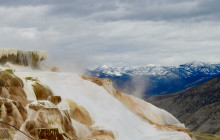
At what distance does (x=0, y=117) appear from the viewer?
26.6m

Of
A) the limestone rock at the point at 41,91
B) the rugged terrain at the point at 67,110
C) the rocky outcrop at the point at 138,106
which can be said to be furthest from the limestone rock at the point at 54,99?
the rocky outcrop at the point at 138,106

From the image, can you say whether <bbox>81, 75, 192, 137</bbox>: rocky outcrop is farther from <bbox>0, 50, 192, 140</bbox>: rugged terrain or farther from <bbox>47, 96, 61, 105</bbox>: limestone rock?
<bbox>47, 96, 61, 105</bbox>: limestone rock

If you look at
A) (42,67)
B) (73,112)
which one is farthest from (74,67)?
(73,112)

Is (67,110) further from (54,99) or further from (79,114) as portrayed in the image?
(79,114)

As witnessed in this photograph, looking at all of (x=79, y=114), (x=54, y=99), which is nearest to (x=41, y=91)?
(x=54, y=99)

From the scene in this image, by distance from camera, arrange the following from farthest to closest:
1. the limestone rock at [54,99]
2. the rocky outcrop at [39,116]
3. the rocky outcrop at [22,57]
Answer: the rocky outcrop at [22,57], the limestone rock at [54,99], the rocky outcrop at [39,116]

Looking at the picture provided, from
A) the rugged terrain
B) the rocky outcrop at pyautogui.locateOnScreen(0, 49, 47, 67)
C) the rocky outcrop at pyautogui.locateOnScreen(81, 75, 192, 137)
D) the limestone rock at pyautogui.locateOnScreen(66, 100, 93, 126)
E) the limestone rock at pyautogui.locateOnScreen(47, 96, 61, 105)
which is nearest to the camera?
the rugged terrain

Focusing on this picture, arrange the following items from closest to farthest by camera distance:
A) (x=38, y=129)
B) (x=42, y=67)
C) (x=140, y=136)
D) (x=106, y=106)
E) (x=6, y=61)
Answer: (x=38, y=129)
(x=140, y=136)
(x=106, y=106)
(x=6, y=61)
(x=42, y=67)

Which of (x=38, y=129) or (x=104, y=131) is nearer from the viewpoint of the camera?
(x=38, y=129)

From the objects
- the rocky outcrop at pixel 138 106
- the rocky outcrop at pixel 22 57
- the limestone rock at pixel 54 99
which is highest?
the rocky outcrop at pixel 22 57

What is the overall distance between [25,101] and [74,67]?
48683 mm

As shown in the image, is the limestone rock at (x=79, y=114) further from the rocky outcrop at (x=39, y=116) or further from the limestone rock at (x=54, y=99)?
the limestone rock at (x=54, y=99)

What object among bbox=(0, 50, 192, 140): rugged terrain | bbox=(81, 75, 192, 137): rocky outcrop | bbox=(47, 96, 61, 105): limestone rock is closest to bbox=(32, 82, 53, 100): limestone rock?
bbox=(0, 50, 192, 140): rugged terrain

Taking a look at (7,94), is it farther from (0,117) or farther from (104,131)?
(104,131)
